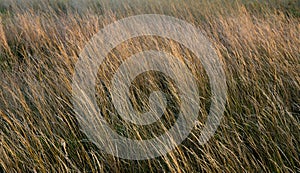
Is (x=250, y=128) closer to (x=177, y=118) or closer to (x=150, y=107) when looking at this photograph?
(x=177, y=118)

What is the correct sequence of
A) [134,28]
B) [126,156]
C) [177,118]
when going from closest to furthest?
1. [126,156]
2. [177,118]
3. [134,28]

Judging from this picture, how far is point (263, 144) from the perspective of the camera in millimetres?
1748

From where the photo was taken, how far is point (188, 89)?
225 centimetres

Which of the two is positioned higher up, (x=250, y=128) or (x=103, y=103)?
(x=103, y=103)

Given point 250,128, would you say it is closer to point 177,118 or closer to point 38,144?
point 177,118

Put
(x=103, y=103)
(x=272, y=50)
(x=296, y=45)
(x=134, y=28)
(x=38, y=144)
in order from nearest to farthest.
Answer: (x=38, y=144), (x=103, y=103), (x=272, y=50), (x=296, y=45), (x=134, y=28)

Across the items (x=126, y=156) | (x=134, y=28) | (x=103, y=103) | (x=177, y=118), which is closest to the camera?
(x=126, y=156)

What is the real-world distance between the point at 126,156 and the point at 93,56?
1.43 meters

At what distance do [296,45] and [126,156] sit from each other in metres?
2.06

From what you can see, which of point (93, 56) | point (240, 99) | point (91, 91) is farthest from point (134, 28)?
point (240, 99)

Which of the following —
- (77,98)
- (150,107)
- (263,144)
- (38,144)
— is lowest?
(263,144)

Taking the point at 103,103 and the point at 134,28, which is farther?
the point at 134,28

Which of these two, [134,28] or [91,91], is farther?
[134,28]

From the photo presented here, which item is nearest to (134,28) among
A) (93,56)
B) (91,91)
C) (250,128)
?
(93,56)
